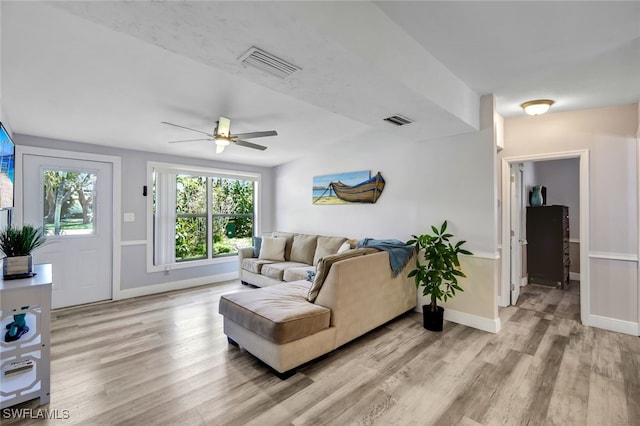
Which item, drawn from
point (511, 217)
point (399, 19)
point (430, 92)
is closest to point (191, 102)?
point (399, 19)

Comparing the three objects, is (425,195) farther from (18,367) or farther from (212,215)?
(18,367)

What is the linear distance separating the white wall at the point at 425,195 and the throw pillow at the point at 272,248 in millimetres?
559

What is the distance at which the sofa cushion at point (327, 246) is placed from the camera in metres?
4.49

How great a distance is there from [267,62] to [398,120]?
161cm

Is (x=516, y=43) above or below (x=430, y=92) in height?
above

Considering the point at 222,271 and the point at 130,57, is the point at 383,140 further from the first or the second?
the point at 222,271

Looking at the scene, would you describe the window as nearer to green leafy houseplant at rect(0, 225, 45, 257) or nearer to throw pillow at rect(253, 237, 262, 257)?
throw pillow at rect(253, 237, 262, 257)

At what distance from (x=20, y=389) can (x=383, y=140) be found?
4291 mm

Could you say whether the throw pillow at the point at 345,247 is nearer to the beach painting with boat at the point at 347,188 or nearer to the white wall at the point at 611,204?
the beach painting with boat at the point at 347,188

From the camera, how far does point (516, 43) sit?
2.13 metres

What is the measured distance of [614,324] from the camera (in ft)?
10.3

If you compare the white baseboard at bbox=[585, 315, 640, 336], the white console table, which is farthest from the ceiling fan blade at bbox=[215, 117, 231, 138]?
the white baseboard at bbox=[585, 315, 640, 336]

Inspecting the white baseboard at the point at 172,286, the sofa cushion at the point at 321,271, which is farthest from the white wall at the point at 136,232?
the sofa cushion at the point at 321,271

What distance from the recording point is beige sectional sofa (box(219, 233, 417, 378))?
7.41 ft
